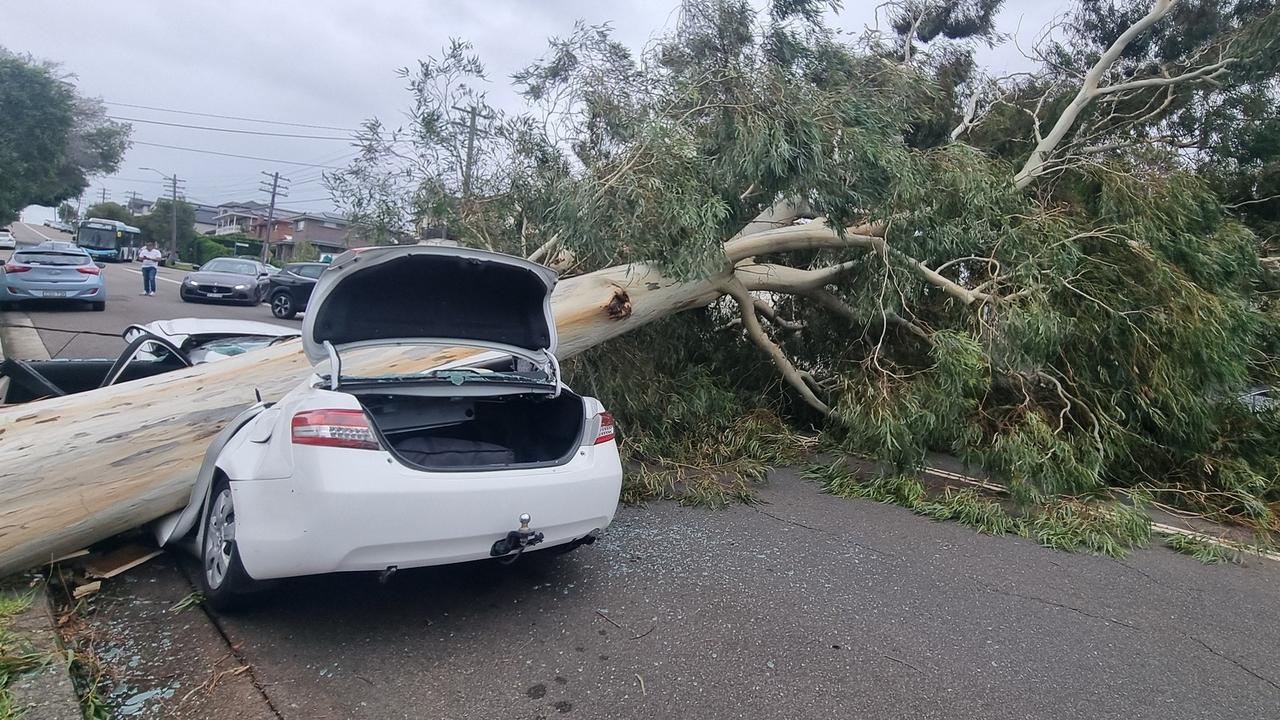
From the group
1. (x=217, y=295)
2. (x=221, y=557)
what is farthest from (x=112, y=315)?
(x=221, y=557)

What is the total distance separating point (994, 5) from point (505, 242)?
10.4 metres

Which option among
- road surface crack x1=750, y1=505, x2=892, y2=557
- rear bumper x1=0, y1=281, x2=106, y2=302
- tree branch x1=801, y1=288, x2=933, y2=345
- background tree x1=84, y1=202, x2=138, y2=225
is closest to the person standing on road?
rear bumper x1=0, y1=281, x2=106, y2=302

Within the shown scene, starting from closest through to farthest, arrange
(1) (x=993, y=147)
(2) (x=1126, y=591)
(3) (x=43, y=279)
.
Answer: (2) (x=1126, y=591), (1) (x=993, y=147), (3) (x=43, y=279)

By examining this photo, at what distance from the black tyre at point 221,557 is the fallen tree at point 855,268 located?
668 millimetres

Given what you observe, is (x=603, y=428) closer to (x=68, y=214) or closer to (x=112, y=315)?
(x=112, y=315)

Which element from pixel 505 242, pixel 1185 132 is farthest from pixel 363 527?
pixel 1185 132

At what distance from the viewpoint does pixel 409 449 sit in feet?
12.9

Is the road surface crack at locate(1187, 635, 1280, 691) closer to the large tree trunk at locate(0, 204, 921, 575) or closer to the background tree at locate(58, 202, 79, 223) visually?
the large tree trunk at locate(0, 204, 921, 575)

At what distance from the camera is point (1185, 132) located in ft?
39.7

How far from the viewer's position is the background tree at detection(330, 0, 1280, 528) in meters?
6.15

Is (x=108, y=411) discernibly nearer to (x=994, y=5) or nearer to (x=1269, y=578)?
(x=1269, y=578)

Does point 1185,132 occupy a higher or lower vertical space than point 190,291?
higher

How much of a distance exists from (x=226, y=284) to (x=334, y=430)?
19.0 m

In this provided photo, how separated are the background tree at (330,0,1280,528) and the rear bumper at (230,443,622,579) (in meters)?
2.84
